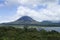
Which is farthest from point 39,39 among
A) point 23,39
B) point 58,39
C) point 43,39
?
point 58,39

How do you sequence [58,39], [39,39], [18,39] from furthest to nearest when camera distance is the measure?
[58,39] < [39,39] < [18,39]

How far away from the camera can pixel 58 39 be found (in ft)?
170

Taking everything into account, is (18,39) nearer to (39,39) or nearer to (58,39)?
(39,39)

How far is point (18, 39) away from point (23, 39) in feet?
5.60

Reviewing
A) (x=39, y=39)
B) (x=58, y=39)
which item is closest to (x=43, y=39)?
(x=39, y=39)

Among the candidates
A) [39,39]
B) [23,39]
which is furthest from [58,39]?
[23,39]

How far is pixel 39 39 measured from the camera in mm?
46250

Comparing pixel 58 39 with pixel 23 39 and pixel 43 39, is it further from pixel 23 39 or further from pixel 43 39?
pixel 23 39

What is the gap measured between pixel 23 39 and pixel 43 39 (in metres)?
4.94

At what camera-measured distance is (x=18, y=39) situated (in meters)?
42.5

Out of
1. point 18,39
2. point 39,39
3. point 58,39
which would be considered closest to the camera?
point 18,39

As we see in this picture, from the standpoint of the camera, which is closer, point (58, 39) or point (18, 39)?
point (18, 39)

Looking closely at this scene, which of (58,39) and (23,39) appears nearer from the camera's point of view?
(23,39)

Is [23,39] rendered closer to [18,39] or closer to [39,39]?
[18,39]
